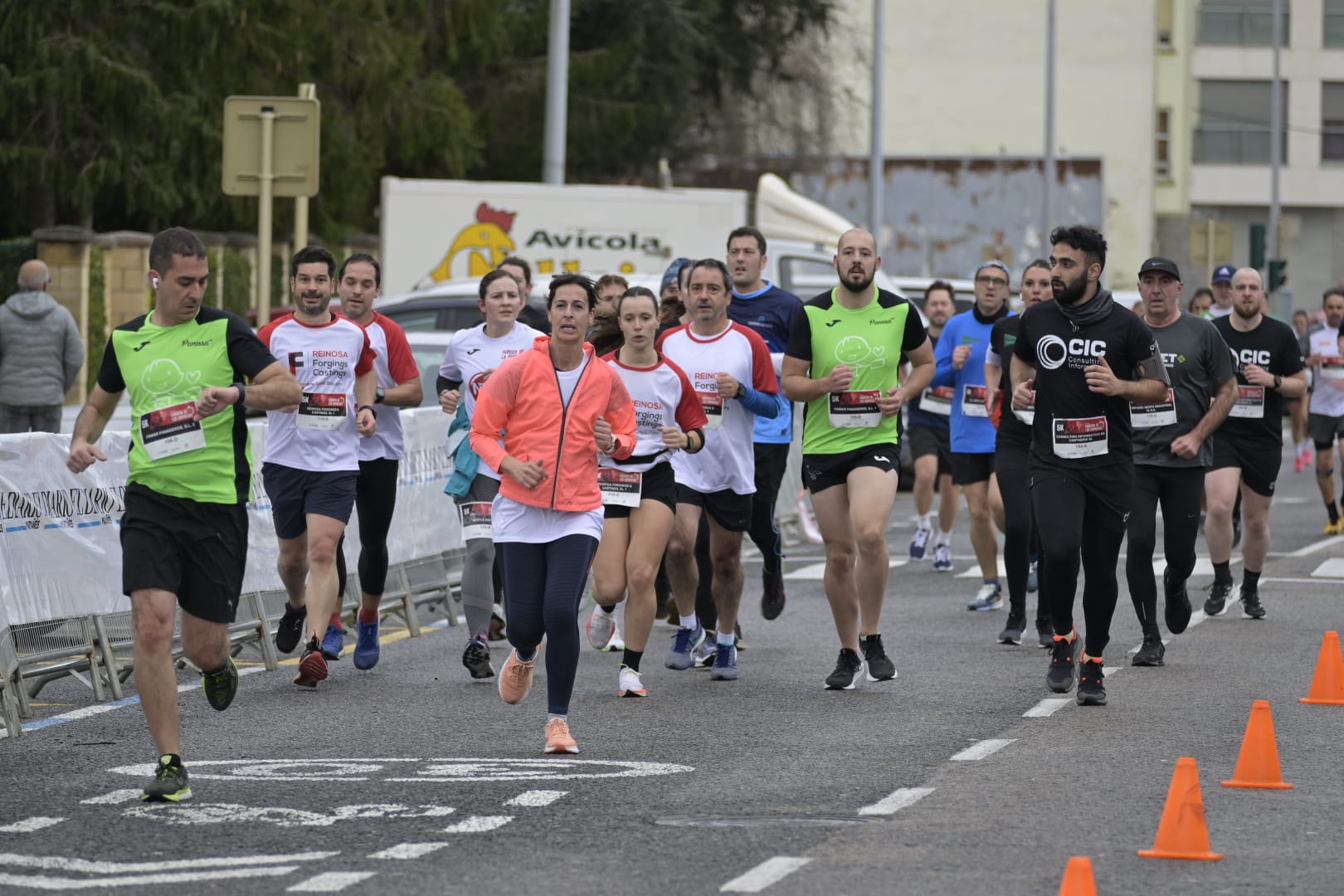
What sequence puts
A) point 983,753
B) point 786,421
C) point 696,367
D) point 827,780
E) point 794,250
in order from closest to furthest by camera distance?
point 827,780 < point 983,753 < point 696,367 < point 786,421 < point 794,250

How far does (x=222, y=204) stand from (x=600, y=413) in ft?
81.9

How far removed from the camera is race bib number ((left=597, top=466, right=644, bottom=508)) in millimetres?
10602

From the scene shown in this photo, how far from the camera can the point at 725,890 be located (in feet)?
22.0

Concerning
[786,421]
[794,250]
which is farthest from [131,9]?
[786,421]

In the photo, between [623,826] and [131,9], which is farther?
[131,9]

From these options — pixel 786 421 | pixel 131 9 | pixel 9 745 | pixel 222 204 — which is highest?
pixel 131 9

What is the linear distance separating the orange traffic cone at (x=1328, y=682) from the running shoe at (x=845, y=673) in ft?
6.49

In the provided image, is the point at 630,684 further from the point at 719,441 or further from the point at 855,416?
the point at 855,416

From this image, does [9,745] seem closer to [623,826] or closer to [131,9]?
[623,826]

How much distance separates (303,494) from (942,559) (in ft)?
23.9

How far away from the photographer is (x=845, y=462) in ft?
36.3

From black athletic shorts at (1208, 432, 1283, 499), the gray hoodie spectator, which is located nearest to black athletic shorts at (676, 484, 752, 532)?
black athletic shorts at (1208, 432, 1283, 499)

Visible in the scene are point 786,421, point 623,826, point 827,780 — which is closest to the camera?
point 623,826

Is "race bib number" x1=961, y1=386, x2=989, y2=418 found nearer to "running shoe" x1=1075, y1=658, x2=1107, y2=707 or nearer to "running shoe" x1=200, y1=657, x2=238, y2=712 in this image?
Result: "running shoe" x1=1075, y1=658, x2=1107, y2=707
